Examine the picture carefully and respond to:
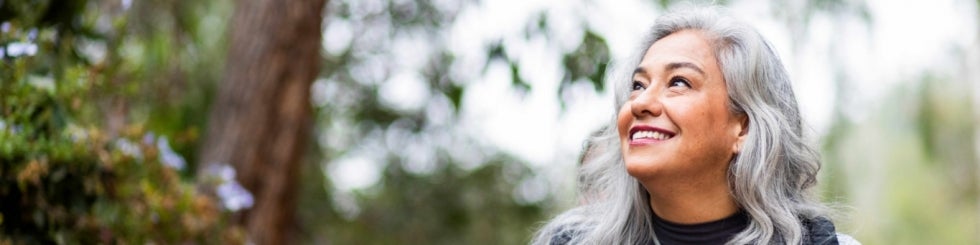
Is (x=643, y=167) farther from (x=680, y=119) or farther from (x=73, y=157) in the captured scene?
(x=73, y=157)

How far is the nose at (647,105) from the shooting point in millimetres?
2141

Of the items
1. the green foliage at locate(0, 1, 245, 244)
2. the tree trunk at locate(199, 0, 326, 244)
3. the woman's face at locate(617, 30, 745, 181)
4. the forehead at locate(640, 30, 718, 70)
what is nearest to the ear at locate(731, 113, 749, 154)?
the woman's face at locate(617, 30, 745, 181)

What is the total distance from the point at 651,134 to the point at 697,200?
0.16 m

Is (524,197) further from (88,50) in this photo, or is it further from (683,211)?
(683,211)

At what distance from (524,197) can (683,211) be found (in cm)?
637

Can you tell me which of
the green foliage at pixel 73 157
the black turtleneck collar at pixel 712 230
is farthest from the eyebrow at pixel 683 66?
the green foliage at pixel 73 157

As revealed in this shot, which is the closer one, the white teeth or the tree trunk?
the white teeth

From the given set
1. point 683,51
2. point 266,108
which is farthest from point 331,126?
point 683,51

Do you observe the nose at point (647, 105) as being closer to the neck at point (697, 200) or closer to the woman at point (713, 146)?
the woman at point (713, 146)

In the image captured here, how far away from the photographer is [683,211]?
220cm

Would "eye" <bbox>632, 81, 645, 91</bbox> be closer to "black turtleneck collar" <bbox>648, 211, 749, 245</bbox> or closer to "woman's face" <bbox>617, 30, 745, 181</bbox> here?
"woman's face" <bbox>617, 30, 745, 181</bbox>

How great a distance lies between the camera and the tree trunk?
4828 mm

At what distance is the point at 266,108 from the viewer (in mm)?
4875

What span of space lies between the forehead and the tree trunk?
2828 millimetres
